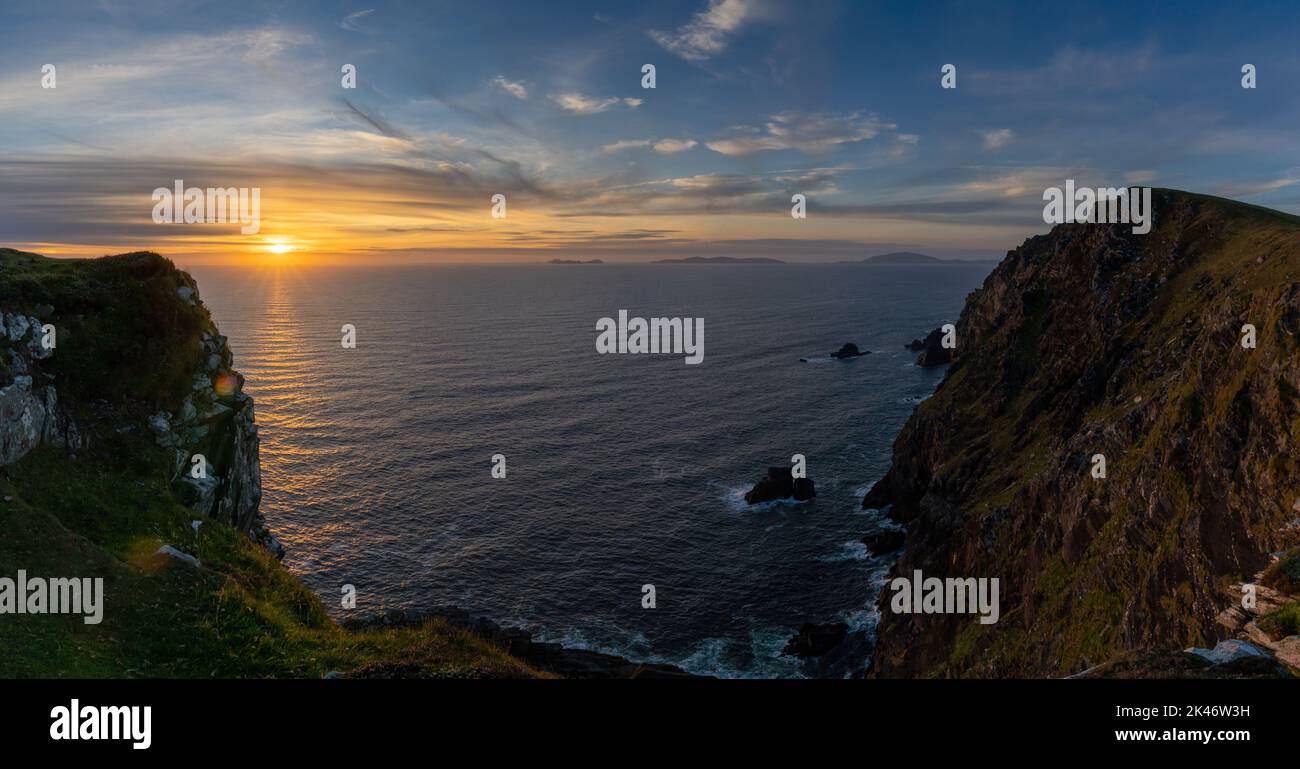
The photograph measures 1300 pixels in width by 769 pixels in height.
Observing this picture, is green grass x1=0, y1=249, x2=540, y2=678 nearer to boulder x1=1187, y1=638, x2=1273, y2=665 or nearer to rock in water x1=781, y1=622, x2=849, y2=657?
boulder x1=1187, y1=638, x2=1273, y2=665

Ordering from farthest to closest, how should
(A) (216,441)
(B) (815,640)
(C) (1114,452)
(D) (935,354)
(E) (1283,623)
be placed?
(D) (935,354), (B) (815,640), (C) (1114,452), (A) (216,441), (E) (1283,623)

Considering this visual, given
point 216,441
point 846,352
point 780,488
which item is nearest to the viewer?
point 216,441

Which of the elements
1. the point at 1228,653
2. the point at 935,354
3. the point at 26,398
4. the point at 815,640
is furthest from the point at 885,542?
the point at 935,354

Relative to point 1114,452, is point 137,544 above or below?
below

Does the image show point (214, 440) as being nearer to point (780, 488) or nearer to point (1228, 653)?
point (1228, 653)

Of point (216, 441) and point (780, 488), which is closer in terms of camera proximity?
point (216, 441)

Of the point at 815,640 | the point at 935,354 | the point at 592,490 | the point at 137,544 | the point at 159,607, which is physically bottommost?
the point at 815,640
